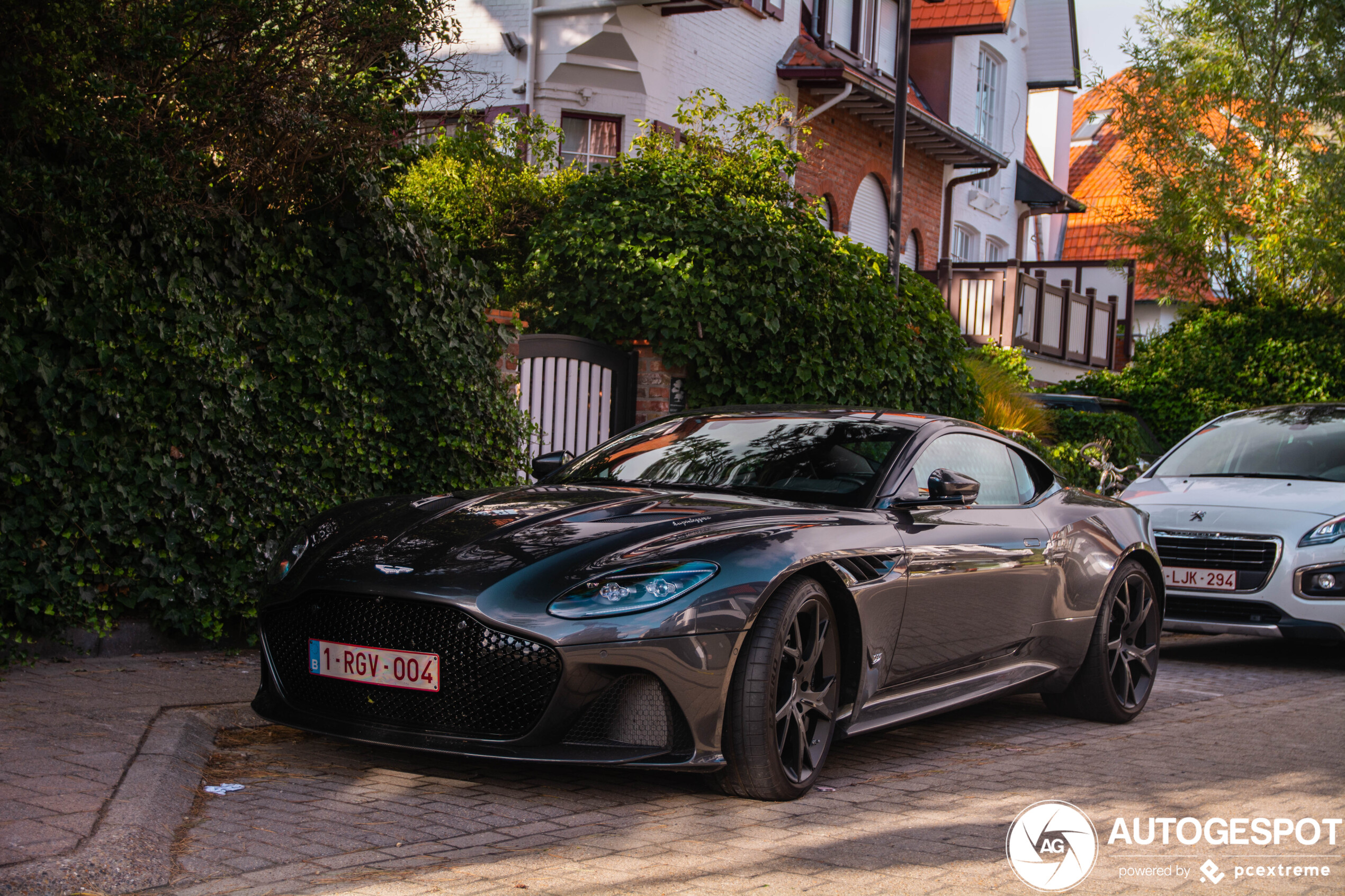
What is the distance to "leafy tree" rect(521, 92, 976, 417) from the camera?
1068 cm

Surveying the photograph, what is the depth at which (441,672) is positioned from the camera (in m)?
4.45

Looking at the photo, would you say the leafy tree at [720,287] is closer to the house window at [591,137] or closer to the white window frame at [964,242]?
the house window at [591,137]

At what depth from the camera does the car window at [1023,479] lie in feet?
21.5

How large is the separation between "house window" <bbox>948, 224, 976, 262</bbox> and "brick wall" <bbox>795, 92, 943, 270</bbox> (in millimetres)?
1329

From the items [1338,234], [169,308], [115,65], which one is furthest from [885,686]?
[1338,234]

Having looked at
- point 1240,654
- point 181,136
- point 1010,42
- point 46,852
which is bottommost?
point 1240,654

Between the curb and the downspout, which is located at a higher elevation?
the downspout

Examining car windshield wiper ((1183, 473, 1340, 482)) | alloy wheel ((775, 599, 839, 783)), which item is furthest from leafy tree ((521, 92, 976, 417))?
alloy wheel ((775, 599, 839, 783))

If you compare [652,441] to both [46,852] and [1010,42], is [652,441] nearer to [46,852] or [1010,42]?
[46,852]

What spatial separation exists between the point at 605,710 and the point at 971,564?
2002mm

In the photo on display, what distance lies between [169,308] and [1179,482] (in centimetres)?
717

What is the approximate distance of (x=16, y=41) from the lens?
567 cm

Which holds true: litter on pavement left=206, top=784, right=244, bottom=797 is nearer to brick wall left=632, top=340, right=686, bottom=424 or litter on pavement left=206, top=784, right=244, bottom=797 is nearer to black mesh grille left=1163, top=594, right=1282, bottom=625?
black mesh grille left=1163, top=594, right=1282, bottom=625

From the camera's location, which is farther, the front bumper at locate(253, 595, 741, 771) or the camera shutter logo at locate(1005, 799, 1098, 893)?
the front bumper at locate(253, 595, 741, 771)
